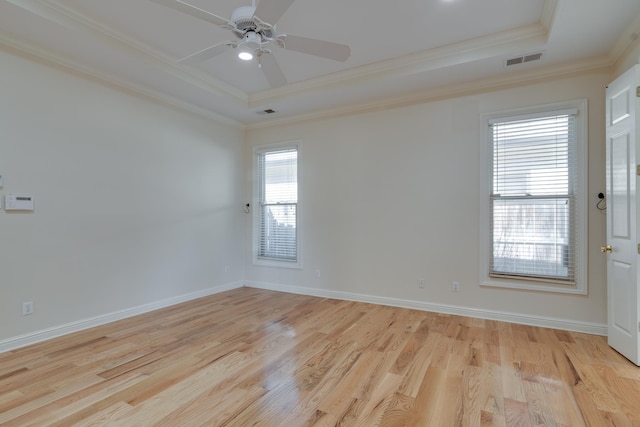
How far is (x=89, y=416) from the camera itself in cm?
197

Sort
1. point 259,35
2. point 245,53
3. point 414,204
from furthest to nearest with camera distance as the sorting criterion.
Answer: point 414,204
point 245,53
point 259,35

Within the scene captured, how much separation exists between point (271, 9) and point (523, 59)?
277cm

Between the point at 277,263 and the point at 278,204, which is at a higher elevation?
the point at 278,204

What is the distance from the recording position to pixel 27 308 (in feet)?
10.1

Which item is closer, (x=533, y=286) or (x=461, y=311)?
(x=533, y=286)

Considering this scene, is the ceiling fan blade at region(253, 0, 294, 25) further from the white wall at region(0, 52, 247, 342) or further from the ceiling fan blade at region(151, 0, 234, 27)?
the white wall at region(0, 52, 247, 342)

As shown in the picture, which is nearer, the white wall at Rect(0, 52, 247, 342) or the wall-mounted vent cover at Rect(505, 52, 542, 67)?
the white wall at Rect(0, 52, 247, 342)

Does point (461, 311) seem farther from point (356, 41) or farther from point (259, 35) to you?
point (259, 35)

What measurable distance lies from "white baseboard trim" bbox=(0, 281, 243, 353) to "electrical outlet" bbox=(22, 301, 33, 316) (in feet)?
0.66

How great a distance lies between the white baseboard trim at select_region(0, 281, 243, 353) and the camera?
299cm

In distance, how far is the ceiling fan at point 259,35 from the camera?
6.52 feet

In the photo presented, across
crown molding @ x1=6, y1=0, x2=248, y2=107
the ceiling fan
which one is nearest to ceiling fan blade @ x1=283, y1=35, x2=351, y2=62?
the ceiling fan

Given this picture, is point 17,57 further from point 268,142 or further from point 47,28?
point 268,142

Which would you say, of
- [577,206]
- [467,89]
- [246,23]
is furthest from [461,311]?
[246,23]
